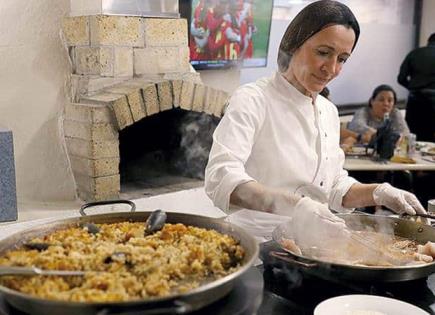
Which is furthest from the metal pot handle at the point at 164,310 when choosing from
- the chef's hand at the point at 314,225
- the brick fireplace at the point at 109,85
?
the brick fireplace at the point at 109,85

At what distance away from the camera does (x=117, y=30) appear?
2.71m

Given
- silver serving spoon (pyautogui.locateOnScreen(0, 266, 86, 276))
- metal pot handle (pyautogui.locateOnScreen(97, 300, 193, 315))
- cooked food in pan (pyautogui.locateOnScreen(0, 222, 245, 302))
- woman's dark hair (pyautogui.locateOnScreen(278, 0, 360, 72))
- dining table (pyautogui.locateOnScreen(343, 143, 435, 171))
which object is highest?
woman's dark hair (pyautogui.locateOnScreen(278, 0, 360, 72))

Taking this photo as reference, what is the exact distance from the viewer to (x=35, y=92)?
2.71 meters

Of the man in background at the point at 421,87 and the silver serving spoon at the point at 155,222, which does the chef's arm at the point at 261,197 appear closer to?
the silver serving spoon at the point at 155,222

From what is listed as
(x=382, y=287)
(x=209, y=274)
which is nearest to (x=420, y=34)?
(x=382, y=287)

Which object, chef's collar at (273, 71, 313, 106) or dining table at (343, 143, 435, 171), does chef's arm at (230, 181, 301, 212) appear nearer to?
chef's collar at (273, 71, 313, 106)

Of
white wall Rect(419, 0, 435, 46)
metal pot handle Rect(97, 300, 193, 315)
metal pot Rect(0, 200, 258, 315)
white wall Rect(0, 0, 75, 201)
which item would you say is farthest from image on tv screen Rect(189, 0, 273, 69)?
white wall Rect(419, 0, 435, 46)

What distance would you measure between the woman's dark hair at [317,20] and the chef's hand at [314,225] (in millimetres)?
646

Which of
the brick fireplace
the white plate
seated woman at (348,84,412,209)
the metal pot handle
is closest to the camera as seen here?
the metal pot handle

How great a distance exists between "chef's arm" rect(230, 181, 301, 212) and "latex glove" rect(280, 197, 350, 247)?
0.05 m

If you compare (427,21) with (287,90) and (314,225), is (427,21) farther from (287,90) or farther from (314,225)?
(314,225)

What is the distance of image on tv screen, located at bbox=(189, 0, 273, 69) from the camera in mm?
3567

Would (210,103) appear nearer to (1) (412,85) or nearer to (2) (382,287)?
(2) (382,287)

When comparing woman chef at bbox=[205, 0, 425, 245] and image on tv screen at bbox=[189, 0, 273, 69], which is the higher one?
image on tv screen at bbox=[189, 0, 273, 69]
